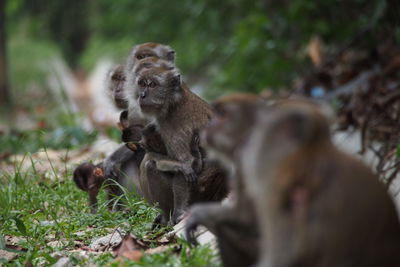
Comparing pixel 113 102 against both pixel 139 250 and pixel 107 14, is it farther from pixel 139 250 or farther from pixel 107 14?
pixel 107 14

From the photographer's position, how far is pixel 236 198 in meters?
3.33

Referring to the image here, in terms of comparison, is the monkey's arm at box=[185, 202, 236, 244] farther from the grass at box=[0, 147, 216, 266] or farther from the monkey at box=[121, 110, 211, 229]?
the monkey at box=[121, 110, 211, 229]

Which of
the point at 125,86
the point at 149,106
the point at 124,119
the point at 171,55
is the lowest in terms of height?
the point at 149,106

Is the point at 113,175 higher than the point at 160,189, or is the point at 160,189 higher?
the point at 113,175

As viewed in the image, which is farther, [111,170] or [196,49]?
[196,49]

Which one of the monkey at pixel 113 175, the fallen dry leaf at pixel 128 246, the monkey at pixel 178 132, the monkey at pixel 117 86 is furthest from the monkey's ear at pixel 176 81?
the fallen dry leaf at pixel 128 246

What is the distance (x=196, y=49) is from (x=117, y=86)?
11.9 metres

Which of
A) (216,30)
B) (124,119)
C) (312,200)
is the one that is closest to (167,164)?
(124,119)

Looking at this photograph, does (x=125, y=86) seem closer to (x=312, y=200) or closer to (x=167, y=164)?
(x=167, y=164)

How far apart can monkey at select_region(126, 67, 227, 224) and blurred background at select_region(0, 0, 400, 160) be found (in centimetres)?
167

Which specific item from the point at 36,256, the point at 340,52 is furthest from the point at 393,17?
the point at 36,256

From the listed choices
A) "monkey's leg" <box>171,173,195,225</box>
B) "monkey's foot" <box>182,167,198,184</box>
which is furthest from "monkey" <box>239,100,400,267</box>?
"monkey's leg" <box>171,173,195,225</box>

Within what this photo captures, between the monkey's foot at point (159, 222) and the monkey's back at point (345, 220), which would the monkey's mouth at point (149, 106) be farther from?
the monkey's back at point (345, 220)

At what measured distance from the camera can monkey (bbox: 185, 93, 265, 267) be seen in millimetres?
3211
